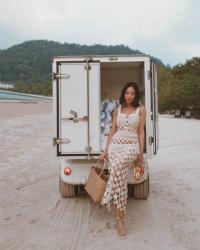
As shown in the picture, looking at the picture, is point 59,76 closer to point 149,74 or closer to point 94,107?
point 94,107

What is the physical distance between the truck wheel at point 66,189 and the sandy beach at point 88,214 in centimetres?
9

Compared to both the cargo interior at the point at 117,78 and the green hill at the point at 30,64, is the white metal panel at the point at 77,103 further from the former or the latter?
the green hill at the point at 30,64

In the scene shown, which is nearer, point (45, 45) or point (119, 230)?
point (119, 230)

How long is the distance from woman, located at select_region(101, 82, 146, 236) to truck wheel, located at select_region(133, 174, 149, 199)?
123cm

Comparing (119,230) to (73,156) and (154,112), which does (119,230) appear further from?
(154,112)

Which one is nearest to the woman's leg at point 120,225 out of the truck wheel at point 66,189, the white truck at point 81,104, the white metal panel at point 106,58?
the white truck at point 81,104

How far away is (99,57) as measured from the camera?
6336 mm

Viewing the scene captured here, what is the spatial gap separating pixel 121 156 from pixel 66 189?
1.85 m

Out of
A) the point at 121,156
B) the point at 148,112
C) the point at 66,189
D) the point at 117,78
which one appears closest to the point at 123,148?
the point at 121,156

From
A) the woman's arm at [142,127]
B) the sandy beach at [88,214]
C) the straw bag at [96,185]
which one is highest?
the woman's arm at [142,127]

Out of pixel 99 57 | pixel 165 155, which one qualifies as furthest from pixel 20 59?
pixel 99 57

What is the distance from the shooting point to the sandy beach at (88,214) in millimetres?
4938

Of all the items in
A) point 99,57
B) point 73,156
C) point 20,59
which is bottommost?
point 73,156

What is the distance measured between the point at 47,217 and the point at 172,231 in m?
1.84
